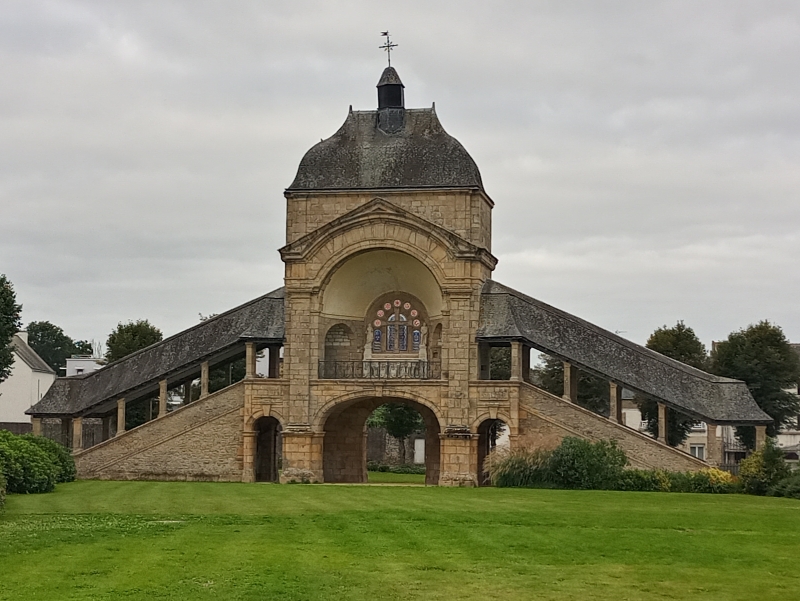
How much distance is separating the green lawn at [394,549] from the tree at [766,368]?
847 inches

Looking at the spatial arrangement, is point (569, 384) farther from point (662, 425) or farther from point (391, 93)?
point (391, 93)

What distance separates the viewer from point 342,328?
43.8 m

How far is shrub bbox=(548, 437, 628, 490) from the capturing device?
120 feet

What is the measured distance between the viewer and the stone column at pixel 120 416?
140 feet

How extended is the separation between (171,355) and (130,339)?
1532 centimetres

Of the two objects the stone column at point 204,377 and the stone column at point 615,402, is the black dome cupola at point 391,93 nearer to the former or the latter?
the stone column at point 204,377

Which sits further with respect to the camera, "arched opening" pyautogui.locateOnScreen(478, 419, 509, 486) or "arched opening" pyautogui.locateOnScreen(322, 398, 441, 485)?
"arched opening" pyautogui.locateOnScreen(322, 398, 441, 485)

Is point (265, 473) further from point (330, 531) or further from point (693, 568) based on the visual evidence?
point (693, 568)

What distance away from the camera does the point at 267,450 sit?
45.4 meters

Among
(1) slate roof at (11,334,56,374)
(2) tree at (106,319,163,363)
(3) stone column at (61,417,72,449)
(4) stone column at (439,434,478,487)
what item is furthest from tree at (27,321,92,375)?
(4) stone column at (439,434,478,487)

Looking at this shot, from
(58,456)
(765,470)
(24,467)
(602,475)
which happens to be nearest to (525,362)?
(602,475)

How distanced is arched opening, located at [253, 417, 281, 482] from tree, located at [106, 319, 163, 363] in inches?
558

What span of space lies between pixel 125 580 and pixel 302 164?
27.9 meters

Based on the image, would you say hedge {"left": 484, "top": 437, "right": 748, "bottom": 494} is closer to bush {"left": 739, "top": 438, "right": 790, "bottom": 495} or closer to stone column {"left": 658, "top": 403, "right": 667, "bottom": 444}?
bush {"left": 739, "top": 438, "right": 790, "bottom": 495}
